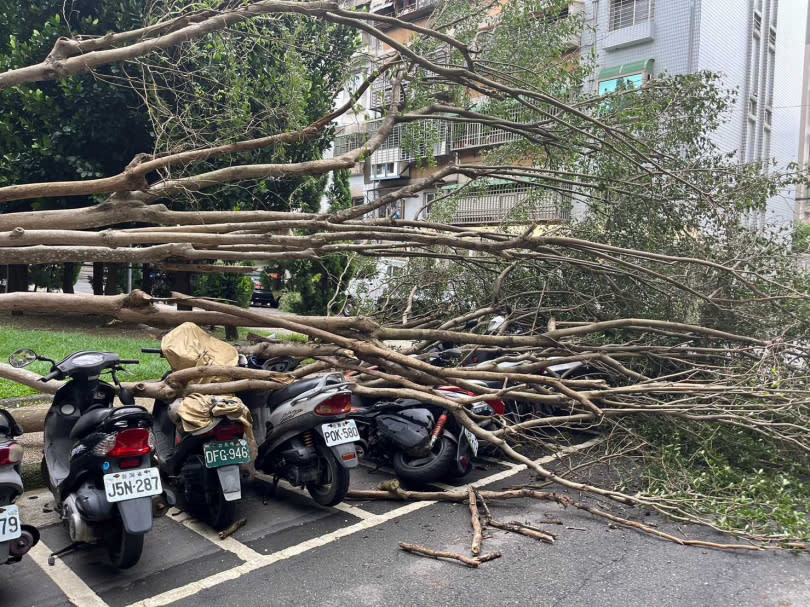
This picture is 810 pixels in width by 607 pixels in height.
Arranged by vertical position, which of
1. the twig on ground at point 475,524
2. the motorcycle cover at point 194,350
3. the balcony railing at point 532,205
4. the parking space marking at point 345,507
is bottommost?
the parking space marking at point 345,507


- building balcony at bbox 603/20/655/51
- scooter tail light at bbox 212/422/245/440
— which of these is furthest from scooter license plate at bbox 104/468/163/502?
building balcony at bbox 603/20/655/51

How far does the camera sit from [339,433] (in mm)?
5020

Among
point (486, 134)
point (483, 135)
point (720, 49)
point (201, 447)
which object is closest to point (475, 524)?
point (201, 447)

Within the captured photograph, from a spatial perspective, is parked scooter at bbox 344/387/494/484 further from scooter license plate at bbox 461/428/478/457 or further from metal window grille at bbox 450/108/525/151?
metal window grille at bbox 450/108/525/151

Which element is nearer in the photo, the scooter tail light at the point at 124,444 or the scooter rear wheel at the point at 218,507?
the scooter tail light at the point at 124,444

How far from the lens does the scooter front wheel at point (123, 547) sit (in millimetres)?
3809

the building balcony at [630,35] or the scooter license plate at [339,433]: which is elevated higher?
the building balcony at [630,35]

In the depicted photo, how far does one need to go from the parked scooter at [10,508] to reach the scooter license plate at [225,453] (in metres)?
1.12

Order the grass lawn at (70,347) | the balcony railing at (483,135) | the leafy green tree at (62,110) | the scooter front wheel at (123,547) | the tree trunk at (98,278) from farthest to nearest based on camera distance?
the tree trunk at (98,278)
the leafy green tree at (62,110)
the grass lawn at (70,347)
the balcony railing at (483,135)
the scooter front wheel at (123,547)

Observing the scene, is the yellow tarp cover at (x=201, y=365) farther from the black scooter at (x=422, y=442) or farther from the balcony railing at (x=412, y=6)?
the balcony railing at (x=412, y=6)

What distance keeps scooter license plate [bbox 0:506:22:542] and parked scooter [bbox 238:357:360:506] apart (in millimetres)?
2004

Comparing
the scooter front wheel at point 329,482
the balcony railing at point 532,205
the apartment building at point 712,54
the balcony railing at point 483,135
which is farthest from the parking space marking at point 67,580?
the apartment building at point 712,54

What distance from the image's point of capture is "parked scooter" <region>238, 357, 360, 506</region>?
16.4 feet

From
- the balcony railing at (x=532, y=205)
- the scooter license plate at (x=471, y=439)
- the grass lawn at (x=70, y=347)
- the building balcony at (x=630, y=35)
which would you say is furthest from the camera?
the building balcony at (x=630, y=35)
